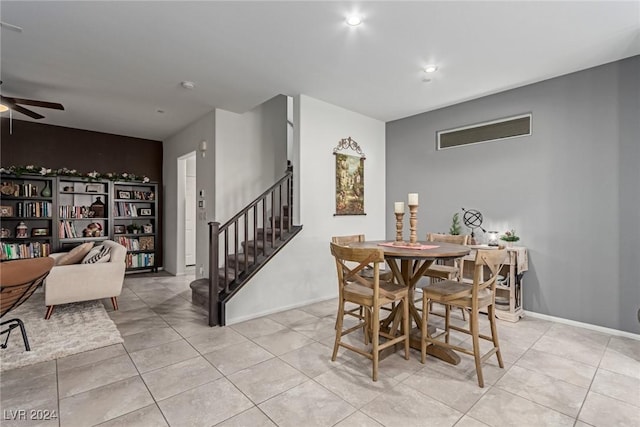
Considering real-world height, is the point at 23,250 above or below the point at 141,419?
above

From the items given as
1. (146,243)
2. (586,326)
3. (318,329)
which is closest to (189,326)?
(318,329)

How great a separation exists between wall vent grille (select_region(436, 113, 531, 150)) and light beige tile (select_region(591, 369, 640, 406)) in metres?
2.63

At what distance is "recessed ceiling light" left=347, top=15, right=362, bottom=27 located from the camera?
2.43 meters

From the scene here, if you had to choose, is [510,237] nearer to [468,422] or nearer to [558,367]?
[558,367]

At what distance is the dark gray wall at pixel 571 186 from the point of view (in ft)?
10.2

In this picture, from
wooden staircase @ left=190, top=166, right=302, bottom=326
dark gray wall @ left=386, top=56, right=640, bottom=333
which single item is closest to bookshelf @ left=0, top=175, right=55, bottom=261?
wooden staircase @ left=190, top=166, right=302, bottom=326

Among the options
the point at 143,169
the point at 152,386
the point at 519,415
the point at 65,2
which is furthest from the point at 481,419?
the point at 143,169

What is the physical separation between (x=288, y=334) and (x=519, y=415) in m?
1.98

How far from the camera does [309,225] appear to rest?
13.7 feet

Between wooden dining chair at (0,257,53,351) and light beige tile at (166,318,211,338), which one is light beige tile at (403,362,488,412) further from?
wooden dining chair at (0,257,53,351)

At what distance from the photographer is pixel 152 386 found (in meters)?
2.19

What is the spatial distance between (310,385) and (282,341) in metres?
0.82

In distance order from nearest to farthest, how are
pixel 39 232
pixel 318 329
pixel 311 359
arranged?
pixel 311 359 < pixel 318 329 < pixel 39 232

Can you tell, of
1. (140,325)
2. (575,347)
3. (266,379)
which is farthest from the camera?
(140,325)
